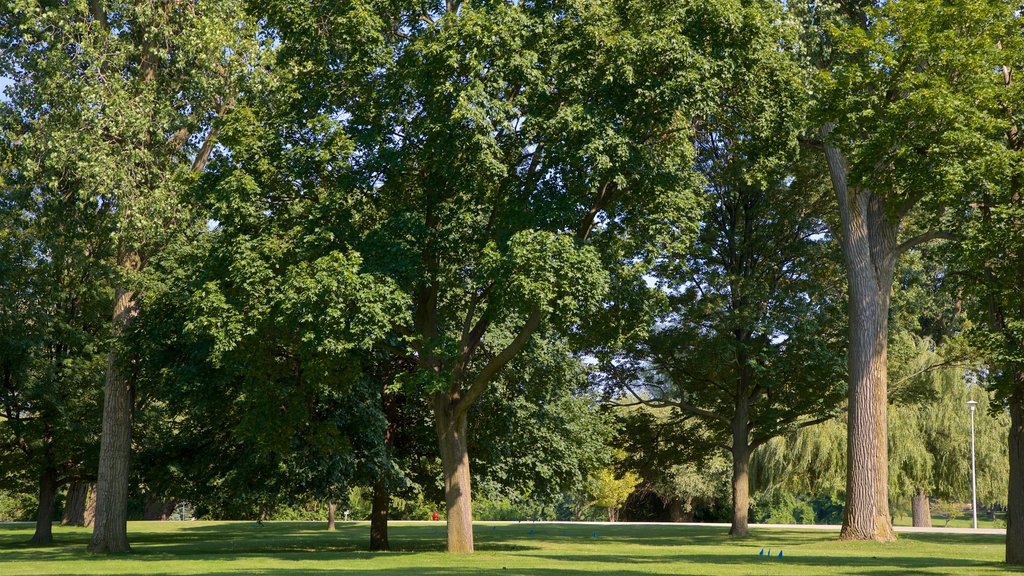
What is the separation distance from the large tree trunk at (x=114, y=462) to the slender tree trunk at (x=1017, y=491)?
20.8m

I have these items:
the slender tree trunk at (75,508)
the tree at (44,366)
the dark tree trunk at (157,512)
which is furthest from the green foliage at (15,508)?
the tree at (44,366)

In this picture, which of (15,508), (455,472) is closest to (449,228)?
(455,472)

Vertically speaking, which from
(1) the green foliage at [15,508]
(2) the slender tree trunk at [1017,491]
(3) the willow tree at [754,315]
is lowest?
(1) the green foliage at [15,508]

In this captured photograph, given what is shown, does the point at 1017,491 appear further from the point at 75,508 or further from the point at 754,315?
the point at 75,508

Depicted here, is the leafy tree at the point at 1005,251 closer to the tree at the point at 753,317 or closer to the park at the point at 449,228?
the park at the point at 449,228

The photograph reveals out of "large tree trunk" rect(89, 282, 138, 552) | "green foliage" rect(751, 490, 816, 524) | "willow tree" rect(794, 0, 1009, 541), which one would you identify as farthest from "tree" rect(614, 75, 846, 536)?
"green foliage" rect(751, 490, 816, 524)

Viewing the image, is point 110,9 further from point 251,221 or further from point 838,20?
point 838,20

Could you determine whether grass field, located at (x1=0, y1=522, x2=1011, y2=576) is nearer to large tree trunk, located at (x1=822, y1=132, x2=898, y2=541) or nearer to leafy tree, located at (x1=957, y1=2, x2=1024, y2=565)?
large tree trunk, located at (x1=822, y1=132, x2=898, y2=541)

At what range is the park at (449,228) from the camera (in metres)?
18.0

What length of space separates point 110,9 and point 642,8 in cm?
1392

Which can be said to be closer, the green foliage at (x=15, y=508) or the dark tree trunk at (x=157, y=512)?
the green foliage at (x=15, y=508)

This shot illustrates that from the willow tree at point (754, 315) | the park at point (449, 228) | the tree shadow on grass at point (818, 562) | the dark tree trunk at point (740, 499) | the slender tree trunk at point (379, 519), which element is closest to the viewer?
the tree shadow on grass at point (818, 562)

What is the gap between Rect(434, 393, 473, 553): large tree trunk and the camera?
2206 centimetres

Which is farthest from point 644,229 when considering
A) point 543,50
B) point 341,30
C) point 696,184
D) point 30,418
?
point 30,418
